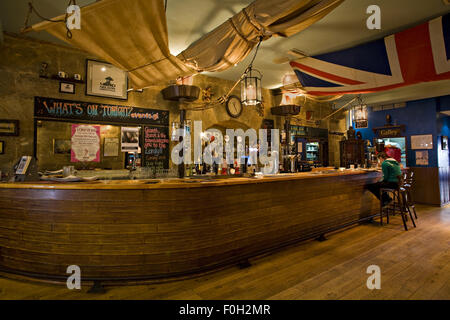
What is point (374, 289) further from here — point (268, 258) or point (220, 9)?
point (220, 9)

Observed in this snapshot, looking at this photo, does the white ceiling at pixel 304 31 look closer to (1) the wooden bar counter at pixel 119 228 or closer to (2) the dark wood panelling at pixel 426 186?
(1) the wooden bar counter at pixel 119 228

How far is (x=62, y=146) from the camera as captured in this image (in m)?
4.55

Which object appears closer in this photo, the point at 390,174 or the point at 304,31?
the point at 304,31

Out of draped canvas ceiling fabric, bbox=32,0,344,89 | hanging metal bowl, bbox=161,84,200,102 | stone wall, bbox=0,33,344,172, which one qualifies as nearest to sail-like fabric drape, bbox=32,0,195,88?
draped canvas ceiling fabric, bbox=32,0,344,89

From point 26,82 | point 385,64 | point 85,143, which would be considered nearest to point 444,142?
point 385,64

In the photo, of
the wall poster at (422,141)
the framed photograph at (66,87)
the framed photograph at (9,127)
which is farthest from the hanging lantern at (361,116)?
the framed photograph at (9,127)

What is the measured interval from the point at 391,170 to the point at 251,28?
4.17 meters

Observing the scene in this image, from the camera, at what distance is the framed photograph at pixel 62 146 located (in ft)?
14.7

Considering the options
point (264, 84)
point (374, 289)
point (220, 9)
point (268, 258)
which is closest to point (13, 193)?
point (268, 258)

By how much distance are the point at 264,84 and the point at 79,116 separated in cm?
472

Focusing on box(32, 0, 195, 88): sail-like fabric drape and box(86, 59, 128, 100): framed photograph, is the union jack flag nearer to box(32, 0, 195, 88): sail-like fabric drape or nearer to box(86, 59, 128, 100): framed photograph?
box(32, 0, 195, 88): sail-like fabric drape

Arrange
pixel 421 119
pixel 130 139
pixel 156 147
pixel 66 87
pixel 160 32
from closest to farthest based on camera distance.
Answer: pixel 160 32 < pixel 66 87 < pixel 130 139 < pixel 156 147 < pixel 421 119

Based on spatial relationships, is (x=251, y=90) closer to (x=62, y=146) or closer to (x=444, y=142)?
(x=62, y=146)

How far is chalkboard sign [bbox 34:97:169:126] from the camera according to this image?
438 centimetres
